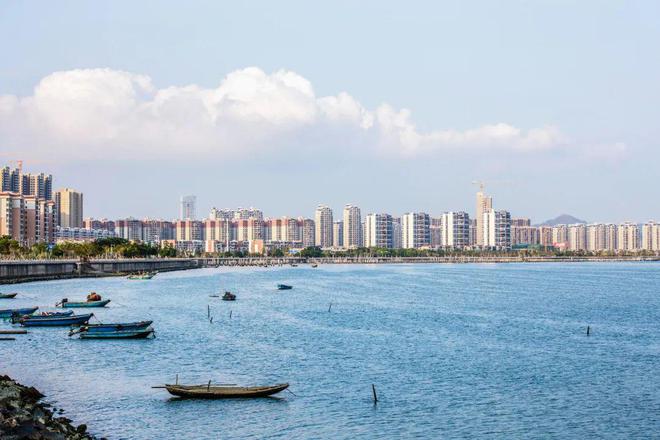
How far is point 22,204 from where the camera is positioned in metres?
192

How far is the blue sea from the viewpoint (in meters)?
27.2

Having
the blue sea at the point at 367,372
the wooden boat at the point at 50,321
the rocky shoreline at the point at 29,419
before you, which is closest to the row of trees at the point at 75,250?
the blue sea at the point at 367,372

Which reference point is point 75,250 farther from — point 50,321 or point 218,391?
point 218,391

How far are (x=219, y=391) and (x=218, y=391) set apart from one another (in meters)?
0.04

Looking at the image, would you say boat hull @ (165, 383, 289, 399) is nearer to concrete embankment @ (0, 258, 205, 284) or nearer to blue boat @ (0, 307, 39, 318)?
blue boat @ (0, 307, 39, 318)

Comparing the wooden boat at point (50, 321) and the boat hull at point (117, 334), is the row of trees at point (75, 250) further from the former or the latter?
the boat hull at point (117, 334)

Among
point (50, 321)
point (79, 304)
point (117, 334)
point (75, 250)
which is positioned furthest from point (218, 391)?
point (75, 250)

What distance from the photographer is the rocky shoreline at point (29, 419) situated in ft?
69.7

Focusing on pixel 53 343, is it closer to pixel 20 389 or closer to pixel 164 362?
pixel 164 362

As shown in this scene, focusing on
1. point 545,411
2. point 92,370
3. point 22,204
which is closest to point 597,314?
point 545,411

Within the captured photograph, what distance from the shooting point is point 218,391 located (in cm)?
3041

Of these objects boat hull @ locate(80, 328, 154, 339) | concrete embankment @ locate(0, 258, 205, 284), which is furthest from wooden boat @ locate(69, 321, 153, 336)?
concrete embankment @ locate(0, 258, 205, 284)

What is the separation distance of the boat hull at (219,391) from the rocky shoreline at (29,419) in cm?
438

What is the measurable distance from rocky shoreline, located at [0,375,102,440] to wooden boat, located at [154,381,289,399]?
4.38 metres
